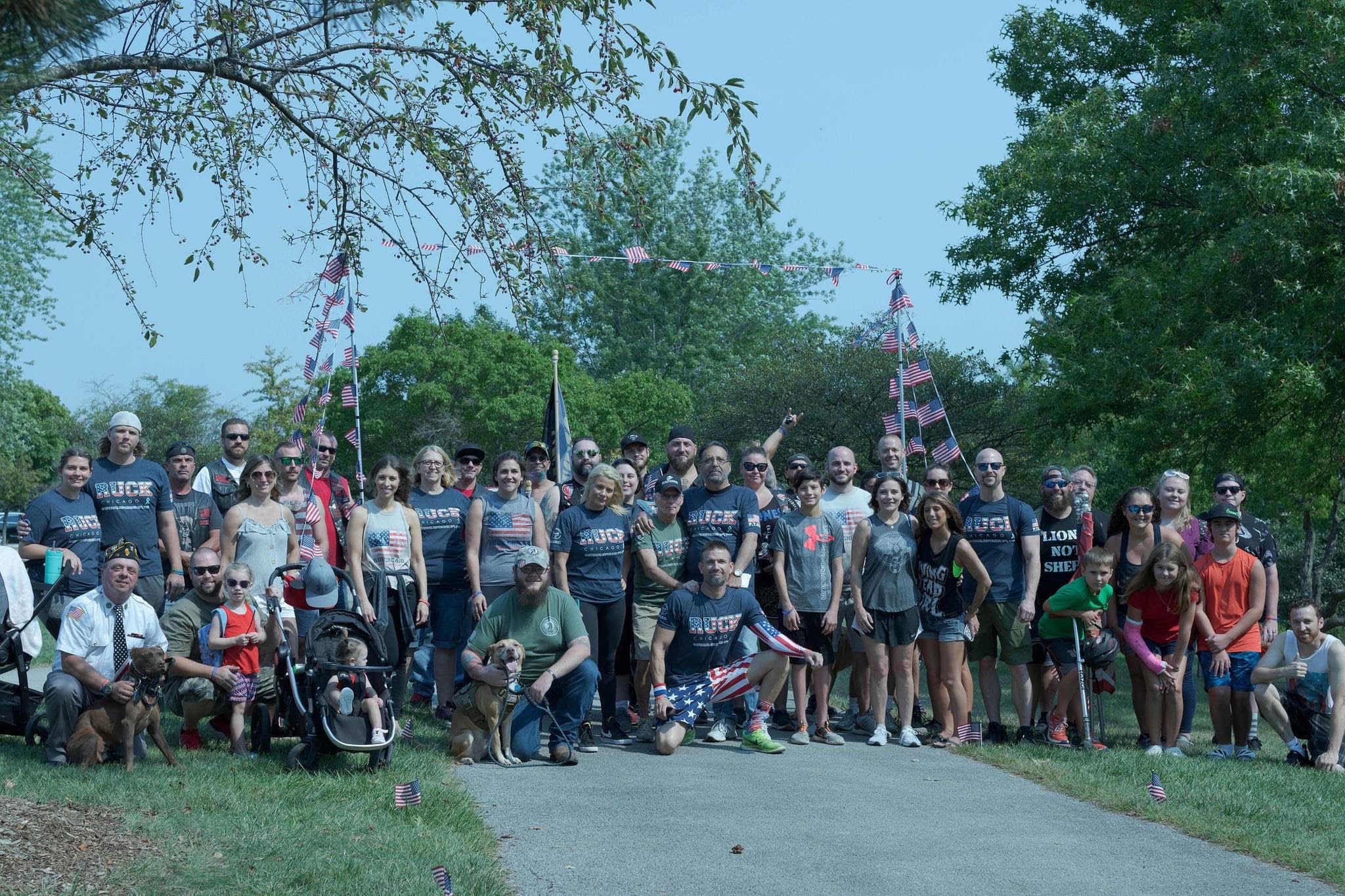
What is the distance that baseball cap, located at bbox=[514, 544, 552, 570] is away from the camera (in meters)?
8.30

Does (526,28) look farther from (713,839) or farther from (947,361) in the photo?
(947,361)

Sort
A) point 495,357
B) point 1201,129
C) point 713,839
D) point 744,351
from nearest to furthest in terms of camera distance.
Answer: point 713,839 < point 1201,129 < point 495,357 < point 744,351

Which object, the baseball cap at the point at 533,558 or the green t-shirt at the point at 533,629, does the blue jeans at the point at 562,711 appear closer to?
the green t-shirt at the point at 533,629

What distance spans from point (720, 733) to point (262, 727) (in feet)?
9.46

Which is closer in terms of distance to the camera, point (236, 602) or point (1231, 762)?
point (236, 602)


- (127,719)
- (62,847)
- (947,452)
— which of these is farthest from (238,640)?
(947,452)

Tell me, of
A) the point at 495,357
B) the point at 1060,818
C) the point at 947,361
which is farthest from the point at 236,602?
the point at 495,357

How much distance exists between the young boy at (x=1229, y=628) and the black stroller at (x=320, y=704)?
211 inches

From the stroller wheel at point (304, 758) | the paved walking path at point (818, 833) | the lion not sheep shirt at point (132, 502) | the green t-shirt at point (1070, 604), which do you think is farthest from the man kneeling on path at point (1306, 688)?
the lion not sheep shirt at point (132, 502)

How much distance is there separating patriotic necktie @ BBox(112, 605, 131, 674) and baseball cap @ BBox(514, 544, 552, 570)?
2.24m

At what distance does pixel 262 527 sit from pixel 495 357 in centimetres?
3703

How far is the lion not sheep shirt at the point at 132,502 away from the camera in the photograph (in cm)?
886

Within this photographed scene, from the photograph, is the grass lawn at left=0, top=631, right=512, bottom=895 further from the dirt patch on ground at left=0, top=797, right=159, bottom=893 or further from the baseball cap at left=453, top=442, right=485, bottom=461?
the baseball cap at left=453, top=442, right=485, bottom=461

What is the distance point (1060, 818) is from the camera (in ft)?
22.7
